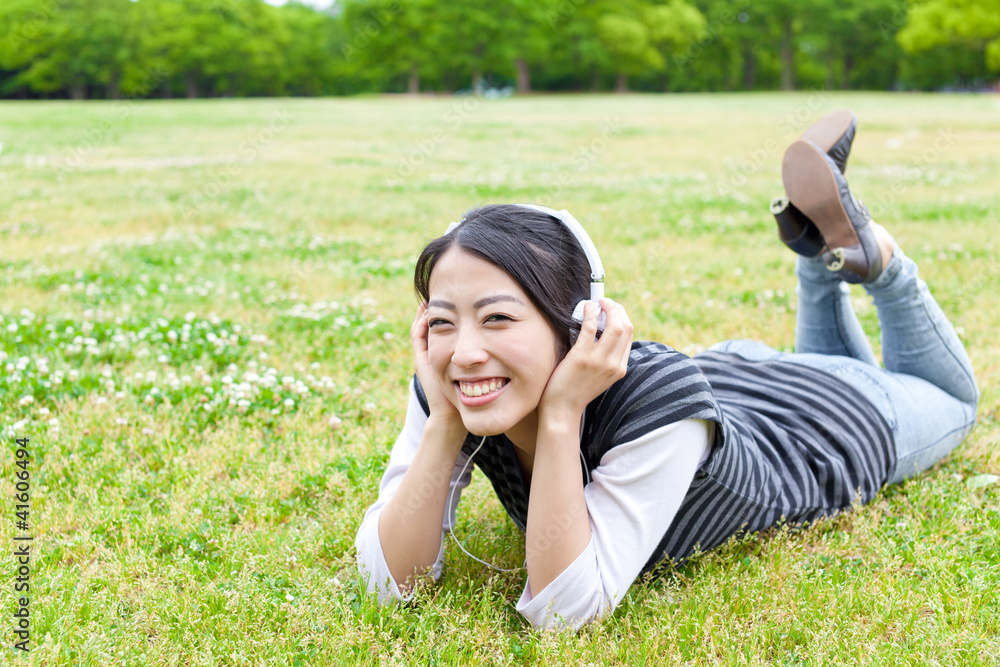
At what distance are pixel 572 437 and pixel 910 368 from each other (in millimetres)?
2276

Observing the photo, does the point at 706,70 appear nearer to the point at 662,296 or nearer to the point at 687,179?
the point at 687,179

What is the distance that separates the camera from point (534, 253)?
2383 mm

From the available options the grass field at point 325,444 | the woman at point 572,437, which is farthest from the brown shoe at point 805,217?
the grass field at point 325,444

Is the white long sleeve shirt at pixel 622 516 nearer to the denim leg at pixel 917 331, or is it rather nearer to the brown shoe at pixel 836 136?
the denim leg at pixel 917 331

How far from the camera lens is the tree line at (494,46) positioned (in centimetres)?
6162

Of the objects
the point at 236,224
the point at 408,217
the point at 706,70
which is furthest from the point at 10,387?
the point at 706,70

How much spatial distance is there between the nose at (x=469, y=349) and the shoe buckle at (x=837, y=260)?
2.14 meters

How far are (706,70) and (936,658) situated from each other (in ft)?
267

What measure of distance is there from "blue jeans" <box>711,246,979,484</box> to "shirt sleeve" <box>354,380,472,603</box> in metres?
1.64

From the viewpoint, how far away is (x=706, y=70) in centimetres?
7750

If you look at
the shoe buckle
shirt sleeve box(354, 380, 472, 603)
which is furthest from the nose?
the shoe buckle

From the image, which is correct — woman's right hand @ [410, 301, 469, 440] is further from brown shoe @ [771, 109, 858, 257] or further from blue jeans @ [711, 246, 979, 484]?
brown shoe @ [771, 109, 858, 257]

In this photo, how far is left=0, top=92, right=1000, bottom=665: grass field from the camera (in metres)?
2.69

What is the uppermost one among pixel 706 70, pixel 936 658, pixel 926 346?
pixel 706 70
